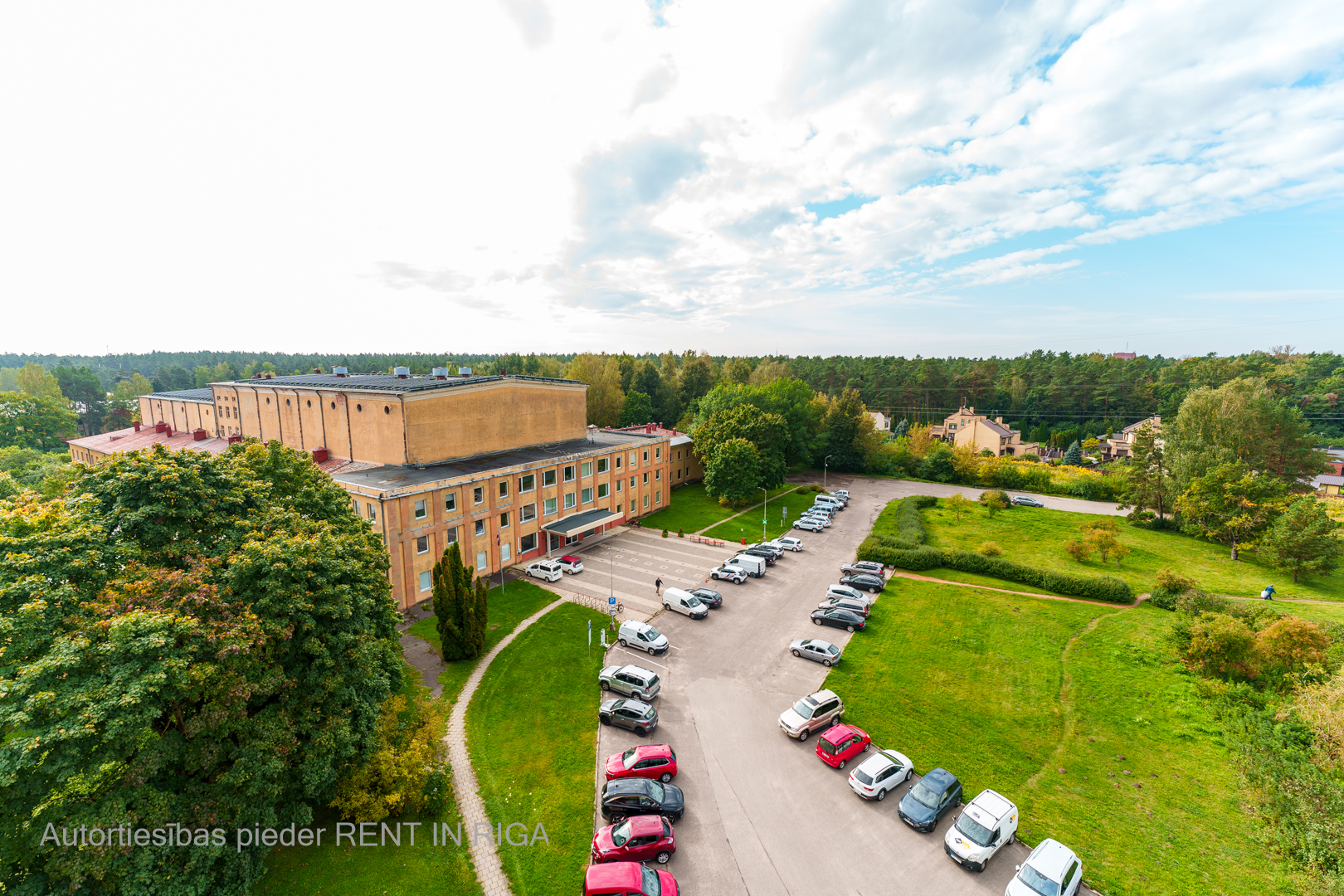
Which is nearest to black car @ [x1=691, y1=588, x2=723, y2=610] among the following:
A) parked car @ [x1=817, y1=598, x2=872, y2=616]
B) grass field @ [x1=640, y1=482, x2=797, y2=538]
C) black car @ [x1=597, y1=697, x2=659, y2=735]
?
parked car @ [x1=817, y1=598, x2=872, y2=616]

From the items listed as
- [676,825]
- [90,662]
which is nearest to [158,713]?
[90,662]

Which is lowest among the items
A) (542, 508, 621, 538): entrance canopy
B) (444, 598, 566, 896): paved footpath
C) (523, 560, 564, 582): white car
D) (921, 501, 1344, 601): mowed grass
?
(921, 501, 1344, 601): mowed grass

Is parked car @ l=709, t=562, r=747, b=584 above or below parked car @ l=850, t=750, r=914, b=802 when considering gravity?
above

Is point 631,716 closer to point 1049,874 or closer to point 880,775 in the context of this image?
point 880,775

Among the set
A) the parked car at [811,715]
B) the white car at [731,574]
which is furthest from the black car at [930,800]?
the white car at [731,574]

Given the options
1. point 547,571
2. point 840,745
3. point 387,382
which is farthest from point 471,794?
point 387,382

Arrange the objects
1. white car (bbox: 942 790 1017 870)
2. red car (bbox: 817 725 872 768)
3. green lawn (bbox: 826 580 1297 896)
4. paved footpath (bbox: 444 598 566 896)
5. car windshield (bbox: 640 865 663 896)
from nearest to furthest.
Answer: car windshield (bbox: 640 865 663 896), paved footpath (bbox: 444 598 566 896), white car (bbox: 942 790 1017 870), green lawn (bbox: 826 580 1297 896), red car (bbox: 817 725 872 768)

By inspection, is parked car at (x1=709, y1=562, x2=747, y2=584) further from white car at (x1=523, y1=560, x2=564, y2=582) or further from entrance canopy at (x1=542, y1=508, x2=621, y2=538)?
white car at (x1=523, y1=560, x2=564, y2=582)
